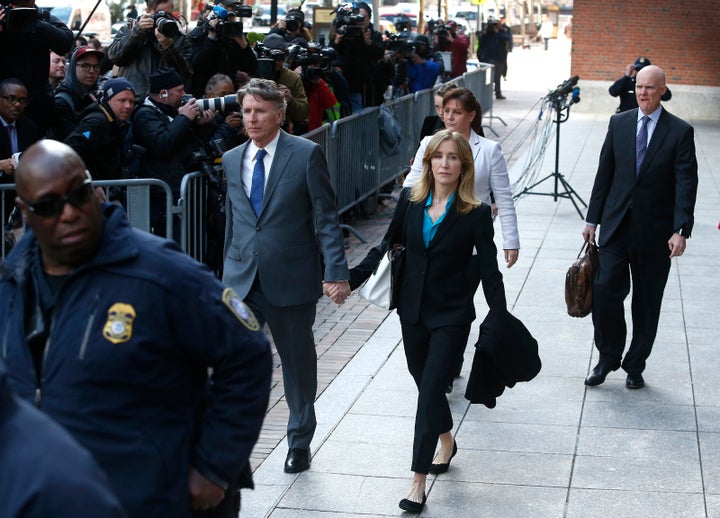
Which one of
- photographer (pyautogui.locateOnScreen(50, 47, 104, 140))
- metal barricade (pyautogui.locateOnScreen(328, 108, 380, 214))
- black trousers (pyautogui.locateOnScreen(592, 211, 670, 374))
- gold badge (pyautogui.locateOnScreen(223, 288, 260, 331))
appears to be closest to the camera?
gold badge (pyautogui.locateOnScreen(223, 288, 260, 331))

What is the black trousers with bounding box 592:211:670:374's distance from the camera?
7.24m

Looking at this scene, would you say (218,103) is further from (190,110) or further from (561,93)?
(561,93)

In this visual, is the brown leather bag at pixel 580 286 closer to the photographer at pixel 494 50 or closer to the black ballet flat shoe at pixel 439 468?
the black ballet flat shoe at pixel 439 468

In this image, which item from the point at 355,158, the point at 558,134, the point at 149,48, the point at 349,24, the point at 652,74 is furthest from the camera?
the point at 558,134

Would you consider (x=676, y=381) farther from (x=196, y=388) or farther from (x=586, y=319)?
(x=196, y=388)

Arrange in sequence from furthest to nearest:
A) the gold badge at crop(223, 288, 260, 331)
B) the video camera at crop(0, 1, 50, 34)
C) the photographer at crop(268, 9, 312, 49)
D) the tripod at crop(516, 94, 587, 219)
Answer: the tripod at crop(516, 94, 587, 219) < the photographer at crop(268, 9, 312, 49) < the video camera at crop(0, 1, 50, 34) < the gold badge at crop(223, 288, 260, 331)

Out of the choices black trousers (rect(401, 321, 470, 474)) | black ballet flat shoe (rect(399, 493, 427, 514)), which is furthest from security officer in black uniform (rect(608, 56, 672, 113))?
black ballet flat shoe (rect(399, 493, 427, 514))

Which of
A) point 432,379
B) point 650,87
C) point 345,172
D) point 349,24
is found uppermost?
point 349,24

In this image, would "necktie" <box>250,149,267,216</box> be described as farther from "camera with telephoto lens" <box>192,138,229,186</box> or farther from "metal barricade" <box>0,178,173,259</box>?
"camera with telephoto lens" <box>192,138,229,186</box>

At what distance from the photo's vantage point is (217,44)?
9750 millimetres

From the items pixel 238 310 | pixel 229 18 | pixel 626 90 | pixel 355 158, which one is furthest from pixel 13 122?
pixel 626 90

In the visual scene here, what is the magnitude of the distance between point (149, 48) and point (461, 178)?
4.76 m

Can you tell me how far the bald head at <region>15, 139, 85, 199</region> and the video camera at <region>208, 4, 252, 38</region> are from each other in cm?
686

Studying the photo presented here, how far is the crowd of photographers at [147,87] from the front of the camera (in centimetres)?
800
